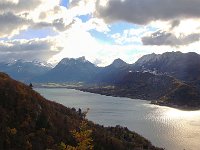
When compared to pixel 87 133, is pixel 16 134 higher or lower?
lower

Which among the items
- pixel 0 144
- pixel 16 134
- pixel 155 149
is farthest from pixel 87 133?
pixel 155 149

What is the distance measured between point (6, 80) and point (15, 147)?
162 ft

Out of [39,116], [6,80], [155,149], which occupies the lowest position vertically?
[155,149]

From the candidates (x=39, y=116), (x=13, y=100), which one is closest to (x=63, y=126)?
(x=39, y=116)

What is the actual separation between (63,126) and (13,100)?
26938 mm

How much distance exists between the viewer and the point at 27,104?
16375cm

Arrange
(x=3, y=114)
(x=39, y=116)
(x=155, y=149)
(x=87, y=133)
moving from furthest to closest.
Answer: (x=155, y=149) < (x=39, y=116) < (x=3, y=114) < (x=87, y=133)

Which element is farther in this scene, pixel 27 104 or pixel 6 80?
pixel 6 80

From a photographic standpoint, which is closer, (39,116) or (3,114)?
(3,114)

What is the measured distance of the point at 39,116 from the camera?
161500 millimetres

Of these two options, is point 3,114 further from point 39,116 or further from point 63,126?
point 63,126

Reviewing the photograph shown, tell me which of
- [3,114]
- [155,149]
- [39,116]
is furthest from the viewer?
[155,149]

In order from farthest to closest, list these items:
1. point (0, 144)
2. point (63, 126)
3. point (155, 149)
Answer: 1. point (155, 149)
2. point (63, 126)
3. point (0, 144)

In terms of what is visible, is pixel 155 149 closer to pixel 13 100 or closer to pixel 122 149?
pixel 122 149
